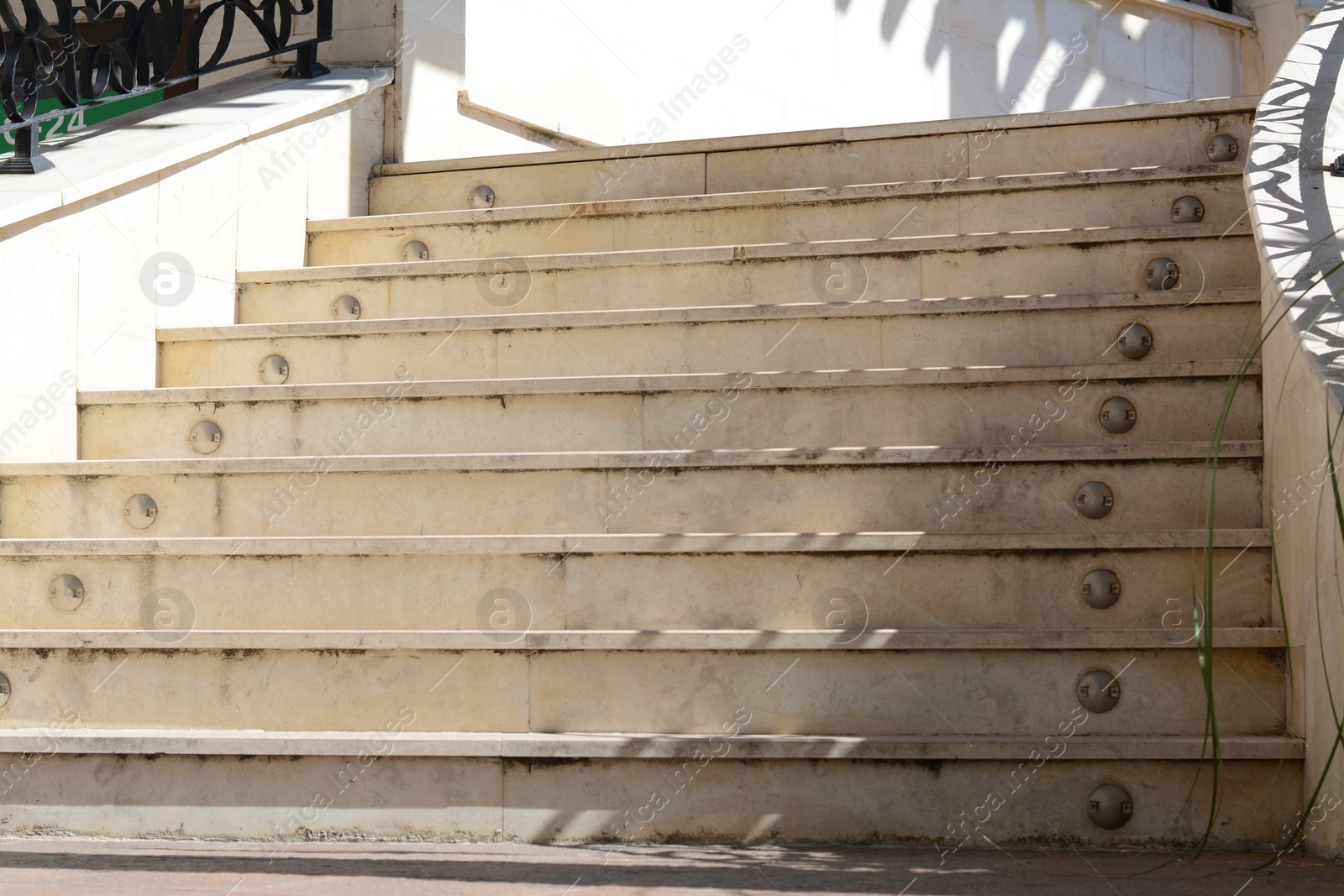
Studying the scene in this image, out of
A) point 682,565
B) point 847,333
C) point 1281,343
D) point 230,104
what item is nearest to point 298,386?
point 682,565

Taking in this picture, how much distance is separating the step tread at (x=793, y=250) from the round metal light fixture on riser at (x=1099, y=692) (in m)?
1.56

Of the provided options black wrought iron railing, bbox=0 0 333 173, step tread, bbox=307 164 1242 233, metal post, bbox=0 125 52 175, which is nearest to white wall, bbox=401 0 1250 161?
black wrought iron railing, bbox=0 0 333 173

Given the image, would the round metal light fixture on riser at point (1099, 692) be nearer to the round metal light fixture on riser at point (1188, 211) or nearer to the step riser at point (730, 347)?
the step riser at point (730, 347)

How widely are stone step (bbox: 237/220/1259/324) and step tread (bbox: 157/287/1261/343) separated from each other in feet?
0.34

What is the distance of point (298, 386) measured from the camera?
12.3 feet

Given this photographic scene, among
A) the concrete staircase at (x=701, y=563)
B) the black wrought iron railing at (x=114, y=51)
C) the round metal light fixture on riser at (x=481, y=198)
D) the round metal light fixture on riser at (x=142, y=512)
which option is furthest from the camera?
the round metal light fixture on riser at (x=481, y=198)

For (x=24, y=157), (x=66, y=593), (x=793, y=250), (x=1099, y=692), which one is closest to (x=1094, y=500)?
(x=1099, y=692)

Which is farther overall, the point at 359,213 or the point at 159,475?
the point at 359,213

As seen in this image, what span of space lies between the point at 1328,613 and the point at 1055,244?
1741 mm

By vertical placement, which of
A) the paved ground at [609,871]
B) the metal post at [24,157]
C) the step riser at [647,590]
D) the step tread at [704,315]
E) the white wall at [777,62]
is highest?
the white wall at [777,62]

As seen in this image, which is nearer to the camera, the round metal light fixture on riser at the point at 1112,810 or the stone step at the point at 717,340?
the round metal light fixture on riser at the point at 1112,810

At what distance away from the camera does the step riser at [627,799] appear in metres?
2.74

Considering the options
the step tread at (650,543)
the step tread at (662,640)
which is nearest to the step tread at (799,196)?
the step tread at (650,543)

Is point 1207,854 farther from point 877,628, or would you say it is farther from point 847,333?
point 847,333
